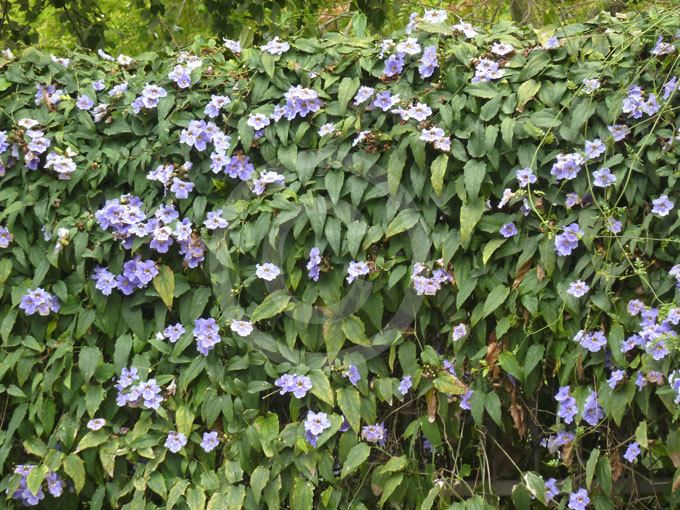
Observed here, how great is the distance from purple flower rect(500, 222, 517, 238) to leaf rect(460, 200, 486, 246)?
0.27ft

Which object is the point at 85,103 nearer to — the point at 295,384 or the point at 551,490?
the point at 295,384

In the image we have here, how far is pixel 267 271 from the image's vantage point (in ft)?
9.45

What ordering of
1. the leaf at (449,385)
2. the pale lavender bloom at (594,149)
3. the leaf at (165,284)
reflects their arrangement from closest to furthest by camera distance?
the pale lavender bloom at (594,149) → the leaf at (449,385) → the leaf at (165,284)

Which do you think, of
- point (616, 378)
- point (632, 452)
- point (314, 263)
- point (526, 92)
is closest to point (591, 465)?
point (632, 452)

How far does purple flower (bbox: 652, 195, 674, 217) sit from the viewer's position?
8.39 feet

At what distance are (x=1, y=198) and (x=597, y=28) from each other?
206 cm

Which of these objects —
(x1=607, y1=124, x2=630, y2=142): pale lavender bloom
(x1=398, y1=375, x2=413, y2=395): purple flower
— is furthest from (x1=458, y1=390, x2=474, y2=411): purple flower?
(x1=607, y1=124, x2=630, y2=142): pale lavender bloom

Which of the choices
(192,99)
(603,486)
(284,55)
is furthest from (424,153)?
(603,486)

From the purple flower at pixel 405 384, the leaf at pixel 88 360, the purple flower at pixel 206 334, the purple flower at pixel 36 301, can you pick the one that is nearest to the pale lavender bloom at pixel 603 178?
the purple flower at pixel 405 384

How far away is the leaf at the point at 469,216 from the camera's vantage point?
2730mm

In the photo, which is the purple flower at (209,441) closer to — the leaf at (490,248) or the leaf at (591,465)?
the leaf at (490,248)

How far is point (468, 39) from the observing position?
2.97 meters

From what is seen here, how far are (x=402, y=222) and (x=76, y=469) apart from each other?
4.44 ft

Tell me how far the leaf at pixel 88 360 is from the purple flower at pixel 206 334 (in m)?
0.37
